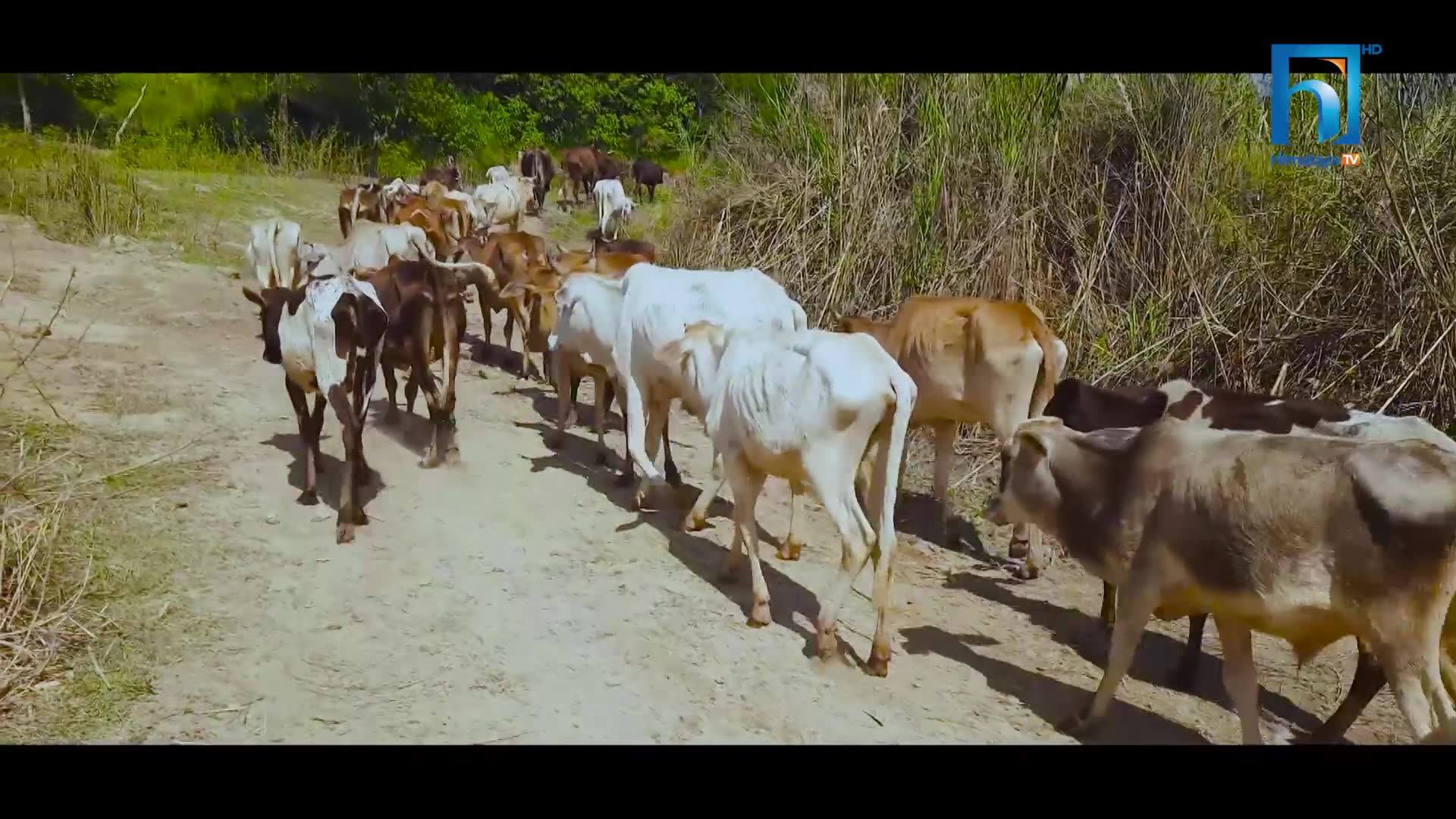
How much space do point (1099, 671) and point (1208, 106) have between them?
7.07 metres

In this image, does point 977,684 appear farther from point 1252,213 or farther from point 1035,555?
point 1252,213

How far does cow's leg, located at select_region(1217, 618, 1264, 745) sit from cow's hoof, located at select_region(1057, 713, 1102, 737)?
2.34ft

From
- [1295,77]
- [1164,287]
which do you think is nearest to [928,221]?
[1164,287]

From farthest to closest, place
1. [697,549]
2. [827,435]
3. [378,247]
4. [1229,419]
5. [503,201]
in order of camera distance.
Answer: [503,201] → [378,247] → [697,549] → [1229,419] → [827,435]

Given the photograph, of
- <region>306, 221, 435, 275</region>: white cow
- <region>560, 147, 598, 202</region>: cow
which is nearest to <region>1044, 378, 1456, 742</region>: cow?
<region>306, 221, 435, 275</region>: white cow

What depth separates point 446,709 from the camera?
5.12m

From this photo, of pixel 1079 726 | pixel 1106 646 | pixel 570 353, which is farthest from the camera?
pixel 570 353

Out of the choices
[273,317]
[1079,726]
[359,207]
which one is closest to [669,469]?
[273,317]

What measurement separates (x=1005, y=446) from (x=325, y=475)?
5.21 m

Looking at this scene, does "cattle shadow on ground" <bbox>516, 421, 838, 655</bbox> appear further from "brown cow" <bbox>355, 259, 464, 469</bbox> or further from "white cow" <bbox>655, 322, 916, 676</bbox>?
"brown cow" <bbox>355, 259, 464, 469</bbox>

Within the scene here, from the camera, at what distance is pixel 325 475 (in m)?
7.69

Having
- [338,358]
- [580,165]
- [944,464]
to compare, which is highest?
[580,165]

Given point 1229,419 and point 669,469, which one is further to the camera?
point 669,469

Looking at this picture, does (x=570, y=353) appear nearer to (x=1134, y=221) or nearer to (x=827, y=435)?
(x=827, y=435)
